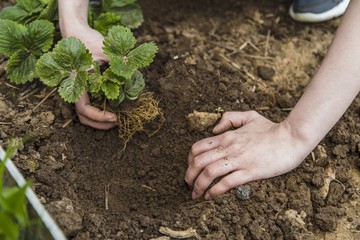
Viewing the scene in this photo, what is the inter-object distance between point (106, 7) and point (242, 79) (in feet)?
2.07

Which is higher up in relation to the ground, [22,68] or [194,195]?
[22,68]

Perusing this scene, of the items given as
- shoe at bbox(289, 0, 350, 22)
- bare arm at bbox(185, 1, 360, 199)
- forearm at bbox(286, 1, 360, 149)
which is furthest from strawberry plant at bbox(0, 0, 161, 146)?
shoe at bbox(289, 0, 350, 22)

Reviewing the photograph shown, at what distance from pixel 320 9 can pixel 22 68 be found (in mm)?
1361

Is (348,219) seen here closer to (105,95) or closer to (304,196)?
(304,196)

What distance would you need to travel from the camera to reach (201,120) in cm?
218

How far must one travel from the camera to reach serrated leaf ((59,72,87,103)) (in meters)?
1.92

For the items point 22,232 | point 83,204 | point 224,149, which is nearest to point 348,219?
point 224,149

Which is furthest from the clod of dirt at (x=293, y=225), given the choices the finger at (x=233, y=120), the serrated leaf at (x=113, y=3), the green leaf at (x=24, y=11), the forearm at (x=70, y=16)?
the green leaf at (x=24, y=11)

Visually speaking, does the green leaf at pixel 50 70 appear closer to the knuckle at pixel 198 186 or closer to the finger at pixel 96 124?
the finger at pixel 96 124

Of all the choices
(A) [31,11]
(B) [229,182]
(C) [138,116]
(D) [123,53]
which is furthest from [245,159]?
(A) [31,11]

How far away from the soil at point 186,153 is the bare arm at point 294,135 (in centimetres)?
6

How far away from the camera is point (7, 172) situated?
1.56m

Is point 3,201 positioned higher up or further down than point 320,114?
higher up

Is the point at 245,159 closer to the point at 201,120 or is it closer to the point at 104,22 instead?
the point at 201,120
